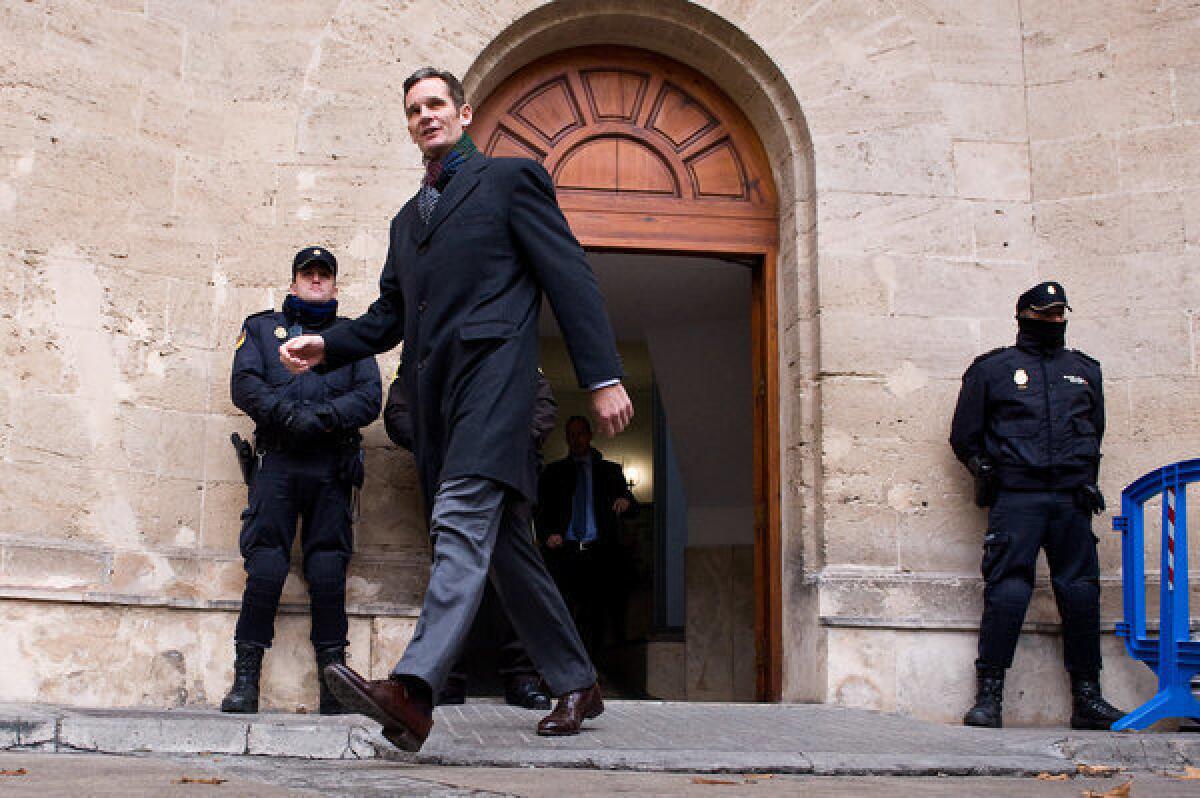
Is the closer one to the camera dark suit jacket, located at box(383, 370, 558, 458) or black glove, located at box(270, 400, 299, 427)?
black glove, located at box(270, 400, 299, 427)

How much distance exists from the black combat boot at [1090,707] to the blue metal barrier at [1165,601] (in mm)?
272

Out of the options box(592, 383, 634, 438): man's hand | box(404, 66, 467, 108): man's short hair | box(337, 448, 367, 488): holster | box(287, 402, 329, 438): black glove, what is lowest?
box(337, 448, 367, 488): holster

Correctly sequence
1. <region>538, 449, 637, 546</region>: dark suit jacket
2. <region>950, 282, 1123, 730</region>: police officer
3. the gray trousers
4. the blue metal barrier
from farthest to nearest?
1. <region>538, 449, 637, 546</region>: dark suit jacket
2. <region>950, 282, 1123, 730</region>: police officer
3. the blue metal barrier
4. the gray trousers

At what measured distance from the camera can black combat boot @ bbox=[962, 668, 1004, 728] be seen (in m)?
6.26

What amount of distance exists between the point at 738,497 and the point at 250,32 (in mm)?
6358

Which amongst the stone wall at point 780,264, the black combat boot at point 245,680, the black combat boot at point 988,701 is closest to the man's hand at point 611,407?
the black combat boot at point 245,680

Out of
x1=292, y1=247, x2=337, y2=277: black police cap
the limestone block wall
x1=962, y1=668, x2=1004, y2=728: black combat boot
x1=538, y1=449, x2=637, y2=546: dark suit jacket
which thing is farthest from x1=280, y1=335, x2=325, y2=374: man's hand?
x1=538, y1=449, x2=637, y2=546: dark suit jacket

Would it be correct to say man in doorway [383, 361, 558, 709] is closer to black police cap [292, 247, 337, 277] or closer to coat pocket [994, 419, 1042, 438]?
black police cap [292, 247, 337, 277]

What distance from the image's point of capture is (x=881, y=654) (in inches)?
260

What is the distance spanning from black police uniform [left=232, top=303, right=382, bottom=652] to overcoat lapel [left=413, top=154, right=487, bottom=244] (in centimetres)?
178

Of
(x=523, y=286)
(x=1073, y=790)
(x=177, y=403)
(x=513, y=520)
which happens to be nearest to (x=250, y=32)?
(x=177, y=403)

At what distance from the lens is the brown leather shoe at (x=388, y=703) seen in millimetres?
3623

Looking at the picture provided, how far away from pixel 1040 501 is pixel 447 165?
11.3 feet

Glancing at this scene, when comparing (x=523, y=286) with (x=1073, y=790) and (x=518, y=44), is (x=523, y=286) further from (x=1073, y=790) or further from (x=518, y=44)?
(x=518, y=44)
